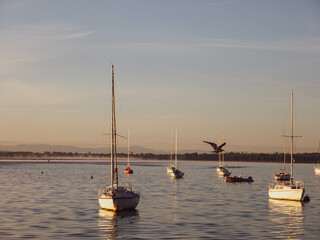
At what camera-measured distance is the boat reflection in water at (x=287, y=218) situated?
46.9 m

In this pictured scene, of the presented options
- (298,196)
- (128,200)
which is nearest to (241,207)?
(298,196)

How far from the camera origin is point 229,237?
145 feet

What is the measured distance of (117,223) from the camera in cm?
5259

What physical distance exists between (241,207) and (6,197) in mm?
37592

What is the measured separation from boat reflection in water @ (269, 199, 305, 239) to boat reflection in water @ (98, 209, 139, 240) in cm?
1362

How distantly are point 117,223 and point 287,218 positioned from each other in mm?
19315

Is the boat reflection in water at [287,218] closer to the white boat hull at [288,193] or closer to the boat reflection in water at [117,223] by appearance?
the white boat hull at [288,193]

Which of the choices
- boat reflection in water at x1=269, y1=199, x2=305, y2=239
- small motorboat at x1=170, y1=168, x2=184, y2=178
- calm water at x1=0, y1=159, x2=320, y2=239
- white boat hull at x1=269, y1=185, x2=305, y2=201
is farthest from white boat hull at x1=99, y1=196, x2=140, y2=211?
small motorboat at x1=170, y1=168, x2=184, y2=178

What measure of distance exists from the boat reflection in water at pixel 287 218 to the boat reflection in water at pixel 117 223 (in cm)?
1362

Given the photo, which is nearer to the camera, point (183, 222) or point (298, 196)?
point (183, 222)

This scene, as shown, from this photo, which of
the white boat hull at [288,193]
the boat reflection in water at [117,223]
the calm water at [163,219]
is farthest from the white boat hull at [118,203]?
the white boat hull at [288,193]

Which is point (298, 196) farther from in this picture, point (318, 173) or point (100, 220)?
point (318, 173)

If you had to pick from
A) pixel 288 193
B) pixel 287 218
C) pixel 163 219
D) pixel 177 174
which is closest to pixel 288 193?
pixel 288 193

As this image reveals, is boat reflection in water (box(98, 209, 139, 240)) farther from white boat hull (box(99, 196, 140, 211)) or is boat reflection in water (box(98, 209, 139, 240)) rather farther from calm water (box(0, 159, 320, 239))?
white boat hull (box(99, 196, 140, 211))
